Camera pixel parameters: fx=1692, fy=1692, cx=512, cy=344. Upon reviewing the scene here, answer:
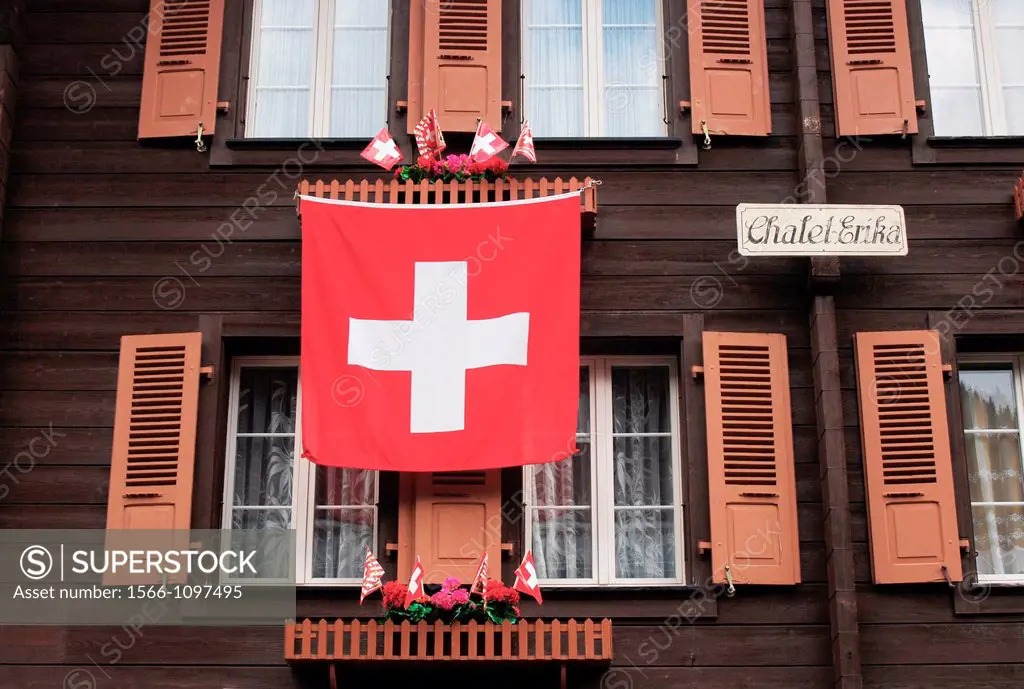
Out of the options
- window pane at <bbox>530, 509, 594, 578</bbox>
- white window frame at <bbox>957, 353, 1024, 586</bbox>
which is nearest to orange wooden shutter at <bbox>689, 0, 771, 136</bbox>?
white window frame at <bbox>957, 353, 1024, 586</bbox>

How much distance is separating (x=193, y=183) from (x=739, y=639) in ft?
16.3

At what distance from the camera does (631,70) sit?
12656 mm

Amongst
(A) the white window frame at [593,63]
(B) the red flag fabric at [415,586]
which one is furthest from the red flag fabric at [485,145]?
(B) the red flag fabric at [415,586]

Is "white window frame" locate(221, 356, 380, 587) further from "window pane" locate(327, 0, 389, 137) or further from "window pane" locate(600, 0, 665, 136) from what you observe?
"window pane" locate(600, 0, 665, 136)

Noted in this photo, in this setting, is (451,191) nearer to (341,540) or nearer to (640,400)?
(640,400)

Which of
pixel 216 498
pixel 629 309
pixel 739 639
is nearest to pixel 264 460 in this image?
pixel 216 498

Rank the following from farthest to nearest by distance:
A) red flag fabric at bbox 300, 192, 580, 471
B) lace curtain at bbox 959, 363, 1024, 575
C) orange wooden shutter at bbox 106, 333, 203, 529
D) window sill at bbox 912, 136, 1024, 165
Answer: window sill at bbox 912, 136, 1024, 165, lace curtain at bbox 959, 363, 1024, 575, orange wooden shutter at bbox 106, 333, 203, 529, red flag fabric at bbox 300, 192, 580, 471

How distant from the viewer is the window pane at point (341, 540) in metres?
11.4

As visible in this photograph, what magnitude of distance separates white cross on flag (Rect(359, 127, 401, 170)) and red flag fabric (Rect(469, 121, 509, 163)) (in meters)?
0.54

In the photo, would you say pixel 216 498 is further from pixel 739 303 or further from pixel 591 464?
pixel 739 303

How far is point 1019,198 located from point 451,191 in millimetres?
3996

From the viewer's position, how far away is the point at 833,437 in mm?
11109

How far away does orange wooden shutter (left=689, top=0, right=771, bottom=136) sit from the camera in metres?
12.2

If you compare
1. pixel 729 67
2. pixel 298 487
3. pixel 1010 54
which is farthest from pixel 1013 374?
pixel 298 487
